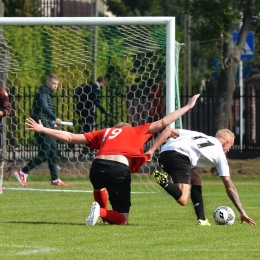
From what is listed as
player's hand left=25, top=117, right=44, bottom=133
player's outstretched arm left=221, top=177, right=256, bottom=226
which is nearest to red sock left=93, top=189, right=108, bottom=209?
player's hand left=25, top=117, right=44, bottom=133

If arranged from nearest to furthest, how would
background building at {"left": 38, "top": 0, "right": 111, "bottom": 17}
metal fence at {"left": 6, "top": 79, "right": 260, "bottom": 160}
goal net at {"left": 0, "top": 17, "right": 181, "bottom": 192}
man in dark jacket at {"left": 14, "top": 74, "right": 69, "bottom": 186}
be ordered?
goal net at {"left": 0, "top": 17, "right": 181, "bottom": 192}
man in dark jacket at {"left": 14, "top": 74, "right": 69, "bottom": 186}
metal fence at {"left": 6, "top": 79, "right": 260, "bottom": 160}
background building at {"left": 38, "top": 0, "right": 111, "bottom": 17}

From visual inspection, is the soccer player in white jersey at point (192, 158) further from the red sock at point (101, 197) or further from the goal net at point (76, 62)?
the goal net at point (76, 62)

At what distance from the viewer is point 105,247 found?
822 cm

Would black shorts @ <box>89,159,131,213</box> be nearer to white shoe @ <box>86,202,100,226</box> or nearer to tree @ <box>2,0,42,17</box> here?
white shoe @ <box>86,202,100,226</box>

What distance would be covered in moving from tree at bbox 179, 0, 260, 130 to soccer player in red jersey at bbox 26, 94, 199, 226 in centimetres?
1200

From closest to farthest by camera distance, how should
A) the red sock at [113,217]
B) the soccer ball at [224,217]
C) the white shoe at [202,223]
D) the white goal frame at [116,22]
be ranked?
the red sock at [113,217], the white shoe at [202,223], the soccer ball at [224,217], the white goal frame at [116,22]

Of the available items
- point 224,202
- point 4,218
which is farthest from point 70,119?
point 4,218

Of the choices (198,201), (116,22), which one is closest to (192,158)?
(198,201)

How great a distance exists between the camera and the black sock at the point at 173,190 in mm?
10281

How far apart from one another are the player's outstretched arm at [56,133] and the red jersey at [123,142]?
129mm

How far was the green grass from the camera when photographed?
25.6ft

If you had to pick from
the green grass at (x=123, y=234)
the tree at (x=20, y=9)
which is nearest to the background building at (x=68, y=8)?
the tree at (x=20, y=9)

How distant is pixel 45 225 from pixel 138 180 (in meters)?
8.38

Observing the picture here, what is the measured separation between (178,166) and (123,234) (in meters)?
1.72
